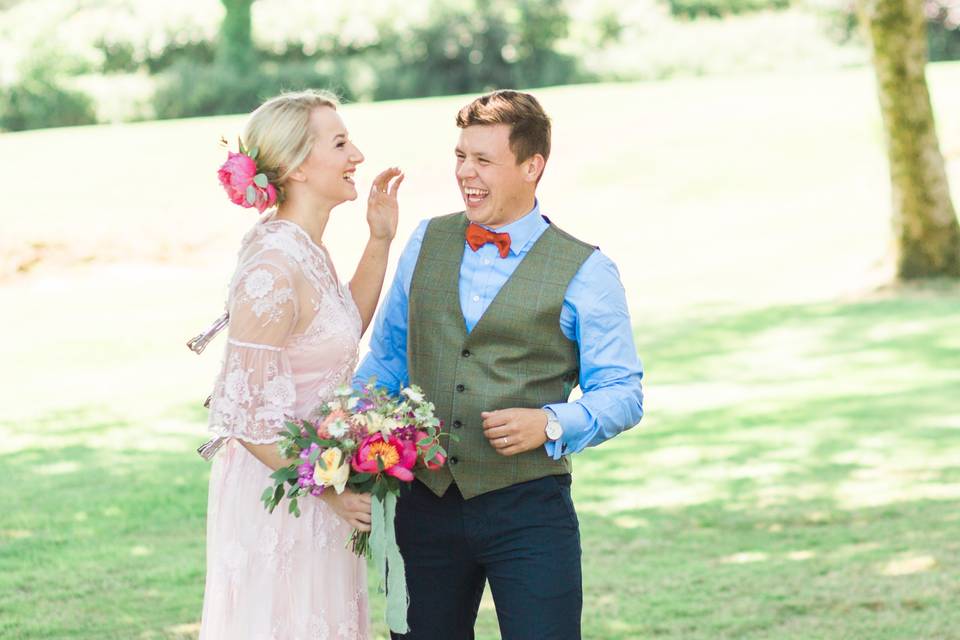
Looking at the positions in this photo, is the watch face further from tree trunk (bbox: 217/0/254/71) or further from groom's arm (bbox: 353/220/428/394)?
tree trunk (bbox: 217/0/254/71)

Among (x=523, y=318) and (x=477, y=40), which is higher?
(x=477, y=40)

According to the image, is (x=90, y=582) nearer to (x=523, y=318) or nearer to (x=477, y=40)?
(x=523, y=318)

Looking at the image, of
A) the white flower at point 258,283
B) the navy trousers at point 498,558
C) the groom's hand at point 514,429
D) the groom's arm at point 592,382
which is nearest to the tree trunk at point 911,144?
the groom's arm at point 592,382

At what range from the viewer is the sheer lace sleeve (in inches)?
142

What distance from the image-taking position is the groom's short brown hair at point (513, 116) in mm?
3801

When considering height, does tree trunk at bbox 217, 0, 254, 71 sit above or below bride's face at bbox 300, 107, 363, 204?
above

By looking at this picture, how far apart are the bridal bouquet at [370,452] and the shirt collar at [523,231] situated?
540mm

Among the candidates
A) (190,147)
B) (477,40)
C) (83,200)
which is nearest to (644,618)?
(83,200)

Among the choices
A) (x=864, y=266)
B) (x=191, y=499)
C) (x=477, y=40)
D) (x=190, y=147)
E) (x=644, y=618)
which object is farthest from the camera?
(x=477, y=40)

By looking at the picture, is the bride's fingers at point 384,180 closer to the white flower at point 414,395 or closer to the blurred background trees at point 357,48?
the white flower at point 414,395

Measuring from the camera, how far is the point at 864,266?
692 inches

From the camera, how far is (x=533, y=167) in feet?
12.7

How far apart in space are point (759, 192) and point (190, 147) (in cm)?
1094

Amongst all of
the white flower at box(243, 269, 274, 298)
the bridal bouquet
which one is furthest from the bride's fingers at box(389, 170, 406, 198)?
the bridal bouquet
